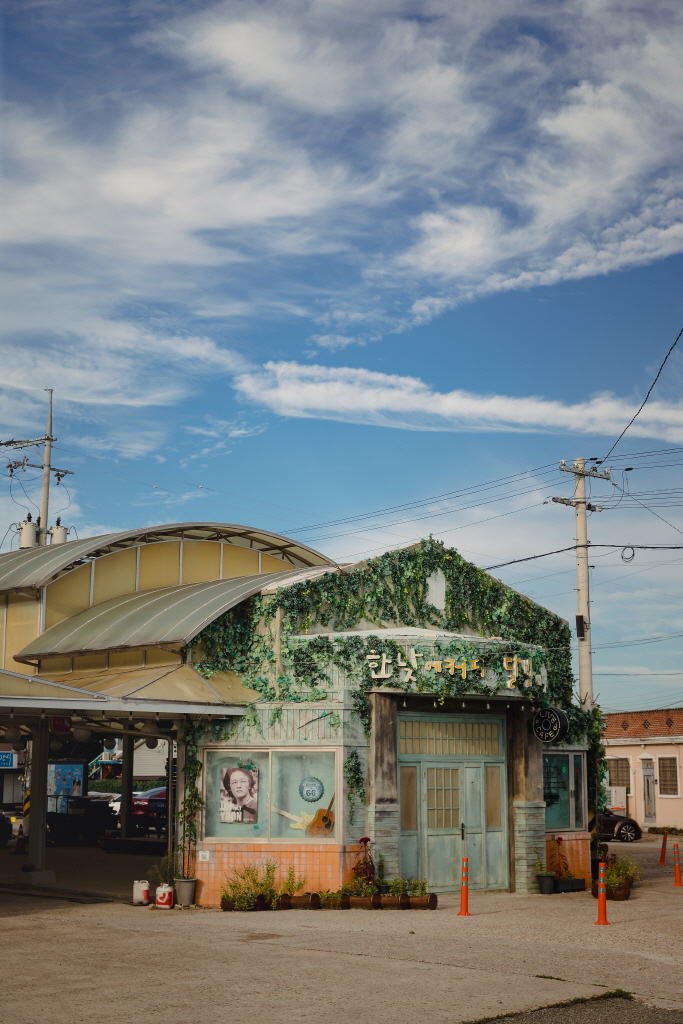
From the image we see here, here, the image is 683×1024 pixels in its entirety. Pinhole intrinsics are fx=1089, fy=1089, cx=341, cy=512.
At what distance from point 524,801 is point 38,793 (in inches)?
370

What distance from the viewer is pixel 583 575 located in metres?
27.2

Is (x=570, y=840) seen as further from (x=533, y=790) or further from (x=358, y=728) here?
(x=358, y=728)

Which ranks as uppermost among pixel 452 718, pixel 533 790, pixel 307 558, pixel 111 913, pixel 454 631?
pixel 307 558

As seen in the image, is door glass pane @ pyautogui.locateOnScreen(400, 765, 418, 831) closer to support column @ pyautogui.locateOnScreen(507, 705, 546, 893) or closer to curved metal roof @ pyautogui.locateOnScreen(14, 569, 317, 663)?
support column @ pyautogui.locateOnScreen(507, 705, 546, 893)

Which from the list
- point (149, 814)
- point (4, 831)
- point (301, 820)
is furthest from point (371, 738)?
point (4, 831)

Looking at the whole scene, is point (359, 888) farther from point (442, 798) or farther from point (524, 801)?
point (524, 801)

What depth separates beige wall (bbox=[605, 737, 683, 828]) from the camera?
139ft

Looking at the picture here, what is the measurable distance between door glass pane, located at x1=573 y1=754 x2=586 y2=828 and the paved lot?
14.1ft

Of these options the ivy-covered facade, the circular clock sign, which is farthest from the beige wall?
the circular clock sign

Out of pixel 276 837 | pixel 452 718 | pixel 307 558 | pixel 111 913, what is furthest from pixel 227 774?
pixel 307 558

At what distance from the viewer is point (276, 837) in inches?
739

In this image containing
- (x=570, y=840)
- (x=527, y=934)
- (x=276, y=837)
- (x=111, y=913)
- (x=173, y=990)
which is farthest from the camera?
(x=570, y=840)

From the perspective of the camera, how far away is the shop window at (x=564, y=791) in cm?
2231

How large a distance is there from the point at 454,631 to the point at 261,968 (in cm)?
1126
